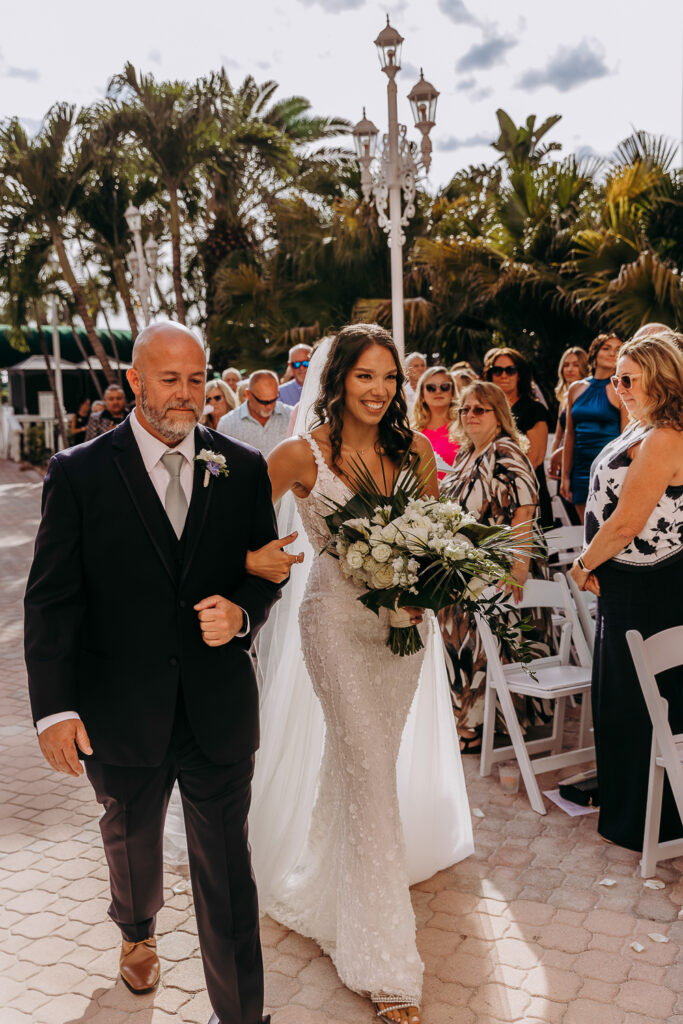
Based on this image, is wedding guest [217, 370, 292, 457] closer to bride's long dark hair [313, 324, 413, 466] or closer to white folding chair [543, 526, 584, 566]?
white folding chair [543, 526, 584, 566]

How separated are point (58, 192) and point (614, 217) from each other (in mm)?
14816

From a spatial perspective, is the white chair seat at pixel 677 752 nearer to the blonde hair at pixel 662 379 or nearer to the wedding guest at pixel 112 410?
the blonde hair at pixel 662 379

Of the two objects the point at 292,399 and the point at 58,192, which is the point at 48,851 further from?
the point at 58,192

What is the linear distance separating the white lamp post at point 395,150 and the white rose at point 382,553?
6.64 metres

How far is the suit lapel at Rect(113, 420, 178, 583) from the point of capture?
8.74 feet

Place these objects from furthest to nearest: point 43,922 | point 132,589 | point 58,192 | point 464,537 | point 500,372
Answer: point 58,192 < point 500,372 < point 43,922 < point 464,537 < point 132,589

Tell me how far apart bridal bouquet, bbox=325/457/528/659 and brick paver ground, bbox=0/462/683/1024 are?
1201 millimetres

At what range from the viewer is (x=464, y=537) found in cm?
320

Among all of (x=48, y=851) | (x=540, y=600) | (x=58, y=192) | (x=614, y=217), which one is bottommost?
(x=48, y=851)

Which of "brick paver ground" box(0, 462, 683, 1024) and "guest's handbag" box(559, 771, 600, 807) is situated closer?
"brick paver ground" box(0, 462, 683, 1024)

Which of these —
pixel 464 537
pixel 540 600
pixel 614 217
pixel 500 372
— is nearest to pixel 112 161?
pixel 614 217

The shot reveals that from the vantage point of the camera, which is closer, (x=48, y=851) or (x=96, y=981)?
(x=96, y=981)

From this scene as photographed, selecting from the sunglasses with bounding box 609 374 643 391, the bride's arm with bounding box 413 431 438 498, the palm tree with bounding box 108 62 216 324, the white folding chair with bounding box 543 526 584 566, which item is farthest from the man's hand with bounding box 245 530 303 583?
the palm tree with bounding box 108 62 216 324

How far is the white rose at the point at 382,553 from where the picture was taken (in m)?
3.06
